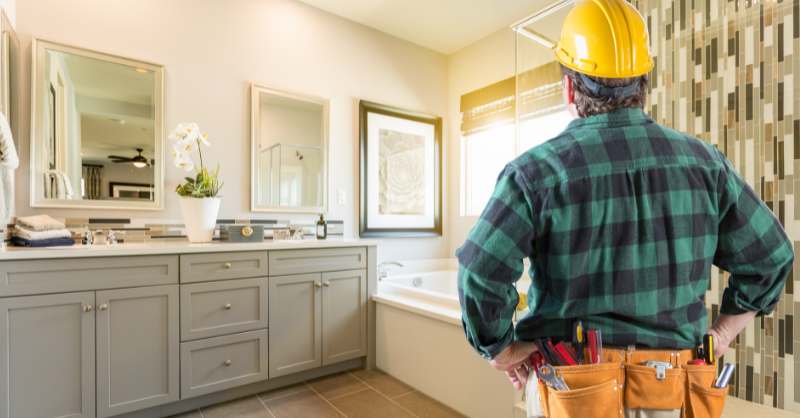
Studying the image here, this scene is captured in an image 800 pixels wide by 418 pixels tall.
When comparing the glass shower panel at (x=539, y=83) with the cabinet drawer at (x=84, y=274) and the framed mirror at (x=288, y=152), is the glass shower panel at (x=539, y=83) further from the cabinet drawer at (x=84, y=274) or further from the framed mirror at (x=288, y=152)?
the cabinet drawer at (x=84, y=274)

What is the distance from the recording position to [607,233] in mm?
684

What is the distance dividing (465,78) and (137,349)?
3198 mm

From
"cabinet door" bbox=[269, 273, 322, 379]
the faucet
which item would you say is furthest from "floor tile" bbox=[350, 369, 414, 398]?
the faucet

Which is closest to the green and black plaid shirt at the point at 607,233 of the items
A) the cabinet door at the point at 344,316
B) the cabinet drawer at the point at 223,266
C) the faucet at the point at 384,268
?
the cabinet drawer at the point at 223,266

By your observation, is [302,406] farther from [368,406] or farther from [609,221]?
[609,221]

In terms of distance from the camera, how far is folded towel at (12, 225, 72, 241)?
6.14 feet

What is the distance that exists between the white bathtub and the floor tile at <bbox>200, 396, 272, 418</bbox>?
107cm

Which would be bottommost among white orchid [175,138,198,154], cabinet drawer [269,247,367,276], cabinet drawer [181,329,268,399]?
cabinet drawer [181,329,268,399]

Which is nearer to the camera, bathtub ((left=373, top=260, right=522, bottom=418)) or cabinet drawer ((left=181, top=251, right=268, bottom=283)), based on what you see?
bathtub ((left=373, top=260, right=522, bottom=418))

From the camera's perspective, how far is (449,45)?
376 cm

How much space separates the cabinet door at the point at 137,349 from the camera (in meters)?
1.86

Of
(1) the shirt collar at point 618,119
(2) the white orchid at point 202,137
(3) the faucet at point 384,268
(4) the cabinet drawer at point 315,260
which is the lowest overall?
(3) the faucet at point 384,268

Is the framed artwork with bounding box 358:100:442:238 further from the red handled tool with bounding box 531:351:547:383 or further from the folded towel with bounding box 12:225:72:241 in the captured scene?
the red handled tool with bounding box 531:351:547:383

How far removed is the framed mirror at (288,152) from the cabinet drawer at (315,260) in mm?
532
